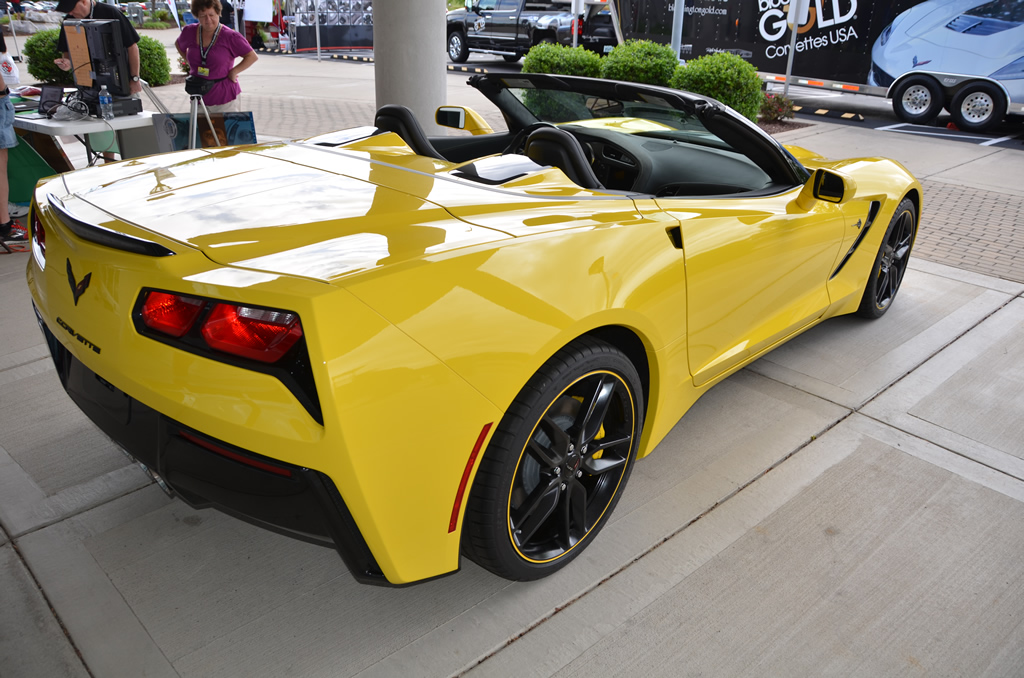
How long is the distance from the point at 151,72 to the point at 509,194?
1425 centimetres

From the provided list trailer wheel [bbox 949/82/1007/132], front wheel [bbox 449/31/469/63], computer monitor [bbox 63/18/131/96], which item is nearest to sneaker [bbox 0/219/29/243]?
computer monitor [bbox 63/18/131/96]

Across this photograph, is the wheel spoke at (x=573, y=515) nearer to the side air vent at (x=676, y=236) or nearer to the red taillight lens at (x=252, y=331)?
the side air vent at (x=676, y=236)

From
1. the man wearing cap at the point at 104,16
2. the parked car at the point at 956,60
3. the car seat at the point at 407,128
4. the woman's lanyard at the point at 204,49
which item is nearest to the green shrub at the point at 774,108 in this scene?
the parked car at the point at 956,60

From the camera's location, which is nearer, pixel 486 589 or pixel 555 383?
pixel 555 383

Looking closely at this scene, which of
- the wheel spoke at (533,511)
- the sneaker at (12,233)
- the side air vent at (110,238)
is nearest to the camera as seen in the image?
the side air vent at (110,238)

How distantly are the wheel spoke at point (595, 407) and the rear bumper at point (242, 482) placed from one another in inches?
29.0

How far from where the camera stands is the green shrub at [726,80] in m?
9.36

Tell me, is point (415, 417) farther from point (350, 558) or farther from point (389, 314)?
point (350, 558)

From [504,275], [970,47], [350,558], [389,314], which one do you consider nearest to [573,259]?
[504,275]

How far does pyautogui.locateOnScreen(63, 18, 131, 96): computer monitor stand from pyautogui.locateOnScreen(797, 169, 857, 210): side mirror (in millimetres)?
5411

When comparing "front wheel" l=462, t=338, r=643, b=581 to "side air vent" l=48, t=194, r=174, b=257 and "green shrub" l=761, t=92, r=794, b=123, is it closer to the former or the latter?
"side air vent" l=48, t=194, r=174, b=257

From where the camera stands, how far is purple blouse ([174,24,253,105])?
6754mm

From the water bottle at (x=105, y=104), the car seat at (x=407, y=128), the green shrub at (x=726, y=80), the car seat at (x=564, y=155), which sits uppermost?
the green shrub at (x=726, y=80)

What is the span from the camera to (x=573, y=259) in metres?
2.05
